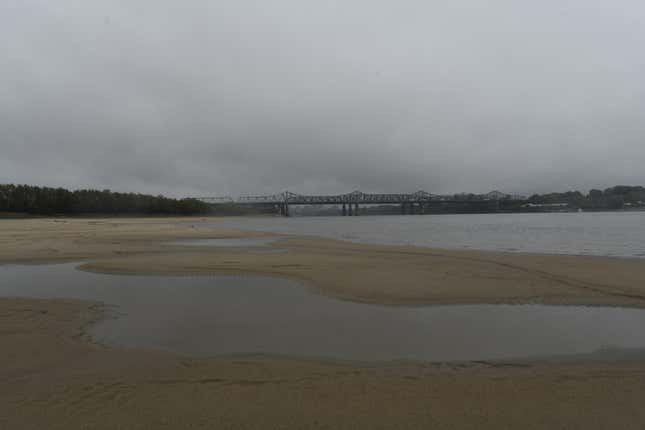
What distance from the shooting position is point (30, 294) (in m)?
7.91

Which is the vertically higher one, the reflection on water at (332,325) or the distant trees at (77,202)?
the distant trees at (77,202)

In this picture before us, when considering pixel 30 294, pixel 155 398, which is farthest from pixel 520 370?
pixel 30 294

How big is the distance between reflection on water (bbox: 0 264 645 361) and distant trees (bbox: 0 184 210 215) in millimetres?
92127

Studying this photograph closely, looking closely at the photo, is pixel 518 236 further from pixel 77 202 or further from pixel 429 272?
pixel 77 202

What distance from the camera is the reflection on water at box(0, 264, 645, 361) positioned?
4922 millimetres

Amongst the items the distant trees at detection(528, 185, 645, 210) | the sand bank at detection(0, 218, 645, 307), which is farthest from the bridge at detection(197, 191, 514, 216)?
the sand bank at detection(0, 218, 645, 307)

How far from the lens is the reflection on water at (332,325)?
4.92m

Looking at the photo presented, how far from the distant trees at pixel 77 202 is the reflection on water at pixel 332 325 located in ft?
302

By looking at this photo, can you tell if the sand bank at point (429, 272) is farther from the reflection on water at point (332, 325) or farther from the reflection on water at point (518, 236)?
the reflection on water at point (518, 236)

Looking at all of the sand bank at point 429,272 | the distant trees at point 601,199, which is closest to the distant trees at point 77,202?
the sand bank at point 429,272

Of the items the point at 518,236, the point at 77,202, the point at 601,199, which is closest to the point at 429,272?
the point at 518,236

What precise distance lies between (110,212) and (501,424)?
112 m

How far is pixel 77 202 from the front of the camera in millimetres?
87188

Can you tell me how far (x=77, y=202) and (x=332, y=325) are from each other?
10406cm
